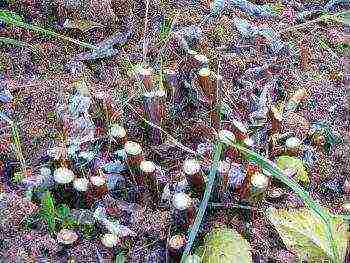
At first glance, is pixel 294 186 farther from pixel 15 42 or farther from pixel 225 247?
pixel 15 42

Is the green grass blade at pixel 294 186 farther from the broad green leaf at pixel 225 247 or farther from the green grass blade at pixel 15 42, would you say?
the green grass blade at pixel 15 42

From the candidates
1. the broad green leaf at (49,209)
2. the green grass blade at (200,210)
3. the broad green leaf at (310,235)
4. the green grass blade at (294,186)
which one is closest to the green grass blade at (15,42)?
the broad green leaf at (49,209)

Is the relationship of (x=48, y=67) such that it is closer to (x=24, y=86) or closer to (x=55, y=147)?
(x=24, y=86)

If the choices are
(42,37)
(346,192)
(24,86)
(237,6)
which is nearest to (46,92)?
(24,86)

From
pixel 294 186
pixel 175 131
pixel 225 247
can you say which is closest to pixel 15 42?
pixel 175 131

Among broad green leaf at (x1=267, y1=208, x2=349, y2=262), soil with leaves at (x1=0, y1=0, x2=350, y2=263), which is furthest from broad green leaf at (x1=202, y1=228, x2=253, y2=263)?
broad green leaf at (x1=267, y1=208, x2=349, y2=262)

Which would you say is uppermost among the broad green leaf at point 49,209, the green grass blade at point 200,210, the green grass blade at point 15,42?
the green grass blade at point 15,42
